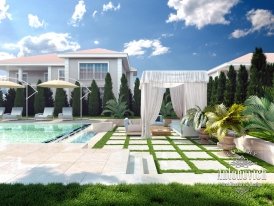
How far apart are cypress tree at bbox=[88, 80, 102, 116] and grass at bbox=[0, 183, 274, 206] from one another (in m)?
22.1

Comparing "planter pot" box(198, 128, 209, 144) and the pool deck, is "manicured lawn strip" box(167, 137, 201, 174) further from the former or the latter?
"planter pot" box(198, 128, 209, 144)

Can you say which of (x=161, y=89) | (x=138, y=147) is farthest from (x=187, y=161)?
(x=161, y=89)

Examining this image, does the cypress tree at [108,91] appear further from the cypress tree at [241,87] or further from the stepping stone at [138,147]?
the stepping stone at [138,147]

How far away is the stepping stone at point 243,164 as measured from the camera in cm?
721

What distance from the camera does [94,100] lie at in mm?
27172

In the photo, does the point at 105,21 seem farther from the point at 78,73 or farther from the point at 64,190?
the point at 64,190

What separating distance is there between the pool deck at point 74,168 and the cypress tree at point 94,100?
18143mm

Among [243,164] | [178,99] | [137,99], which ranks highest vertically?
[137,99]

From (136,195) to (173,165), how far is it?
9.35 ft

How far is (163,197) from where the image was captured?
4566mm

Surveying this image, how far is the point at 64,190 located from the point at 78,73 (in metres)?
24.2

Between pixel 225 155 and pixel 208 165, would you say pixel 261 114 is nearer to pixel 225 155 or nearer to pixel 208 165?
pixel 225 155

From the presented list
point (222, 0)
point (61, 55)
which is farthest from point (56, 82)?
point (222, 0)

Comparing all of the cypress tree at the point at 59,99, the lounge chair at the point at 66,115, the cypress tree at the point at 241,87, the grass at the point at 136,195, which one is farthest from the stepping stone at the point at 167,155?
the cypress tree at the point at 59,99
